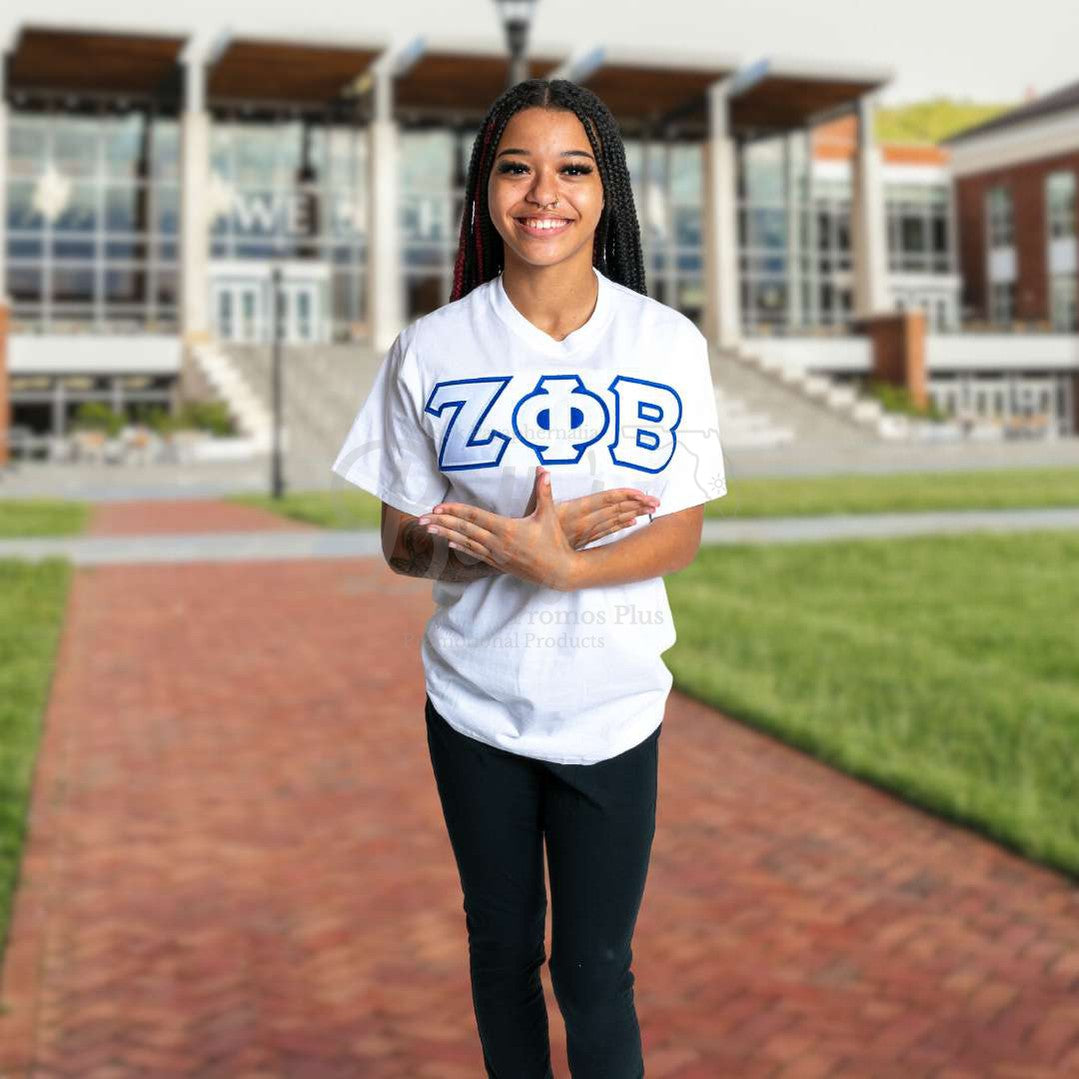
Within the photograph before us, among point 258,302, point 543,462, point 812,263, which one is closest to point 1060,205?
point 812,263

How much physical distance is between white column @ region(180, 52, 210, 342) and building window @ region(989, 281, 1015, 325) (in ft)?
114

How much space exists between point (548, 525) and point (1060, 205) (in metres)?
62.0

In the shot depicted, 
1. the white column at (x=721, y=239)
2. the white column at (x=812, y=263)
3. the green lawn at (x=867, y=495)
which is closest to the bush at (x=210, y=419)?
the green lawn at (x=867, y=495)

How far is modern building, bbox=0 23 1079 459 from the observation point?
4553 cm

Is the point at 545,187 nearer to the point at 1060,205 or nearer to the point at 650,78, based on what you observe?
the point at 650,78

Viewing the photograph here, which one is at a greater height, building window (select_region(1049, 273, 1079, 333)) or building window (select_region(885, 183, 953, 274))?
building window (select_region(885, 183, 953, 274))

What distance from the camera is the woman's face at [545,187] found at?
183 centimetres

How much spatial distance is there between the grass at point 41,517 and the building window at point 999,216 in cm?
4659

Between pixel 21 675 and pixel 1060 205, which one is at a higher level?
pixel 1060 205

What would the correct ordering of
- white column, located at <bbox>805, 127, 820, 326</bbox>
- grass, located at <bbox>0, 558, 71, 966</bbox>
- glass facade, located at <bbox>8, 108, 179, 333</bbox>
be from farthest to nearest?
white column, located at <bbox>805, 127, 820, 326</bbox>
glass facade, located at <bbox>8, 108, 179, 333</bbox>
grass, located at <bbox>0, 558, 71, 966</bbox>

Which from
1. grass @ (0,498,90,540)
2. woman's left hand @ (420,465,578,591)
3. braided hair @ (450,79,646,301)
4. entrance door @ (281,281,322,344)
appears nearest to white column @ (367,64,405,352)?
entrance door @ (281,281,322,344)

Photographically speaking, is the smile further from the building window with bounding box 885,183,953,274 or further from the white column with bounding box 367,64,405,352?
the building window with bounding box 885,183,953,274

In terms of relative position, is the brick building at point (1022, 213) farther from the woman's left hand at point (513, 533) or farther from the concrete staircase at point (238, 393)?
the woman's left hand at point (513, 533)

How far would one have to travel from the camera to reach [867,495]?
23438 millimetres
